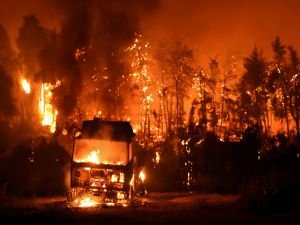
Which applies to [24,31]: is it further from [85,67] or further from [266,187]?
[266,187]

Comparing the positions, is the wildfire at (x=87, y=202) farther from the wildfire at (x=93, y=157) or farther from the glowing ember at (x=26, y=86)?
the glowing ember at (x=26, y=86)

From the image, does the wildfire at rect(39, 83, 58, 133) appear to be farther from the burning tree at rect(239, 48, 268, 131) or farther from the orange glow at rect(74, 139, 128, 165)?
the orange glow at rect(74, 139, 128, 165)

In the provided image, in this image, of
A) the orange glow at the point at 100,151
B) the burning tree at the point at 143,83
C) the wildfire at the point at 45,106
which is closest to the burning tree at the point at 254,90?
the burning tree at the point at 143,83

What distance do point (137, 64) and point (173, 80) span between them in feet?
26.7

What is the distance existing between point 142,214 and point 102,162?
4.60 metres

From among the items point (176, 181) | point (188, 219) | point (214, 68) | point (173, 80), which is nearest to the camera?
point (188, 219)

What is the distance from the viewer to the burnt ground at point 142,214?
50.1ft

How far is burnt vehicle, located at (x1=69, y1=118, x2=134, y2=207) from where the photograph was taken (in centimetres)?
2103

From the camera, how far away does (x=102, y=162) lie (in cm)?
2114

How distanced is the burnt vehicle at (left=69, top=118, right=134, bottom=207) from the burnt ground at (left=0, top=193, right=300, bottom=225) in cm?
115

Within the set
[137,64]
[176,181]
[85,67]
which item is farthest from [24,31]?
[176,181]

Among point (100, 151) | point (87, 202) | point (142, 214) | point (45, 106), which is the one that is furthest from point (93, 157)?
point (45, 106)

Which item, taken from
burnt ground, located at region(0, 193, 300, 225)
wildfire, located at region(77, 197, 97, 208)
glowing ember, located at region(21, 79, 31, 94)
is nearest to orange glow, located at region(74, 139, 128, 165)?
wildfire, located at region(77, 197, 97, 208)

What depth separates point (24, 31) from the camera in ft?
190
